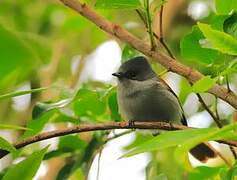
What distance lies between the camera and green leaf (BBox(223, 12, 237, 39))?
937mm

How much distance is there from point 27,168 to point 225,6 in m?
0.44

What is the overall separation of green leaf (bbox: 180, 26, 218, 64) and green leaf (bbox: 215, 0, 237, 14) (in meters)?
0.05

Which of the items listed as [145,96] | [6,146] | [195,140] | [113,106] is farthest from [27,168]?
[145,96]

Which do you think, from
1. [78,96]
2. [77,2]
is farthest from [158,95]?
[77,2]

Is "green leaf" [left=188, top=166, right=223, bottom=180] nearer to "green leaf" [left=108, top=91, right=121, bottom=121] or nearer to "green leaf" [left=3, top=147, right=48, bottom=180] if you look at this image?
"green leaf" [left=3, top=147, right=48, bottom=180]

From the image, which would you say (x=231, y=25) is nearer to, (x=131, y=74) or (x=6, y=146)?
(x=6, y=146)

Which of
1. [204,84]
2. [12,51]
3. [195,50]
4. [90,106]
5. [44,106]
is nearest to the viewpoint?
[12,51]

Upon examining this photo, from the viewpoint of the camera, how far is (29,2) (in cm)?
272

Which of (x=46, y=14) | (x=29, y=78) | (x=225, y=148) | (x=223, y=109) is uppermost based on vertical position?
(x=46, y=14)

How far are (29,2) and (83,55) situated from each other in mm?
407

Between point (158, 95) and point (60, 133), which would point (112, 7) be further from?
point (158, 95)

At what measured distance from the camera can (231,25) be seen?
95 cm

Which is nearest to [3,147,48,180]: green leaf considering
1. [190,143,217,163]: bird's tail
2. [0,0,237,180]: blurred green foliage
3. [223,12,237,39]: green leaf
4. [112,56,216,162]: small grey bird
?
[0,0,237,180]: blurred green foliage

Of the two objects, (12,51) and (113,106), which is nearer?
(12,51)
